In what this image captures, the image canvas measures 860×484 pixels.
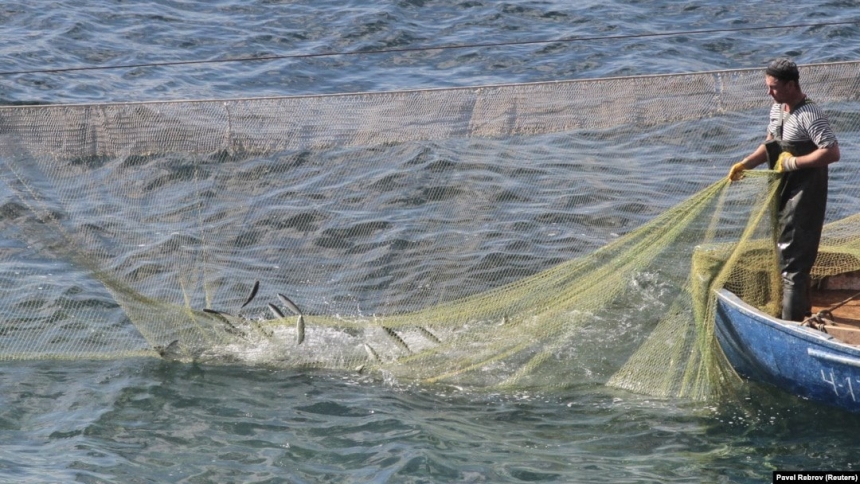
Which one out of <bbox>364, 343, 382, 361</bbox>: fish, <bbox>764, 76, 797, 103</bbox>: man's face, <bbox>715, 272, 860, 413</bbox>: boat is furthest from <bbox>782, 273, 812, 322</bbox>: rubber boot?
<bbox>364, 343, 382, 361</bbox>: fish

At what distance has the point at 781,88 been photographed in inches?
260

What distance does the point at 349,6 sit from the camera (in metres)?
18.5

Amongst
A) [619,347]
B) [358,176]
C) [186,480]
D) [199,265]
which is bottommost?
[186,480]

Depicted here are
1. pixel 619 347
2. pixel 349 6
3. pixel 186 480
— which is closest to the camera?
pixel 186 480

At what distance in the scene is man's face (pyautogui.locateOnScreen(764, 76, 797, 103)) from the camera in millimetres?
6582

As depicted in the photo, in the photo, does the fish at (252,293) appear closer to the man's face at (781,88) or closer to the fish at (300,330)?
the fish at (300,330)

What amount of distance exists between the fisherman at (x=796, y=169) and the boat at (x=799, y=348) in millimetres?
287

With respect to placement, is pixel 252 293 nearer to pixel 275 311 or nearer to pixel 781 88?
pixel 275 311

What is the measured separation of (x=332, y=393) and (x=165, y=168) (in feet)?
7.61

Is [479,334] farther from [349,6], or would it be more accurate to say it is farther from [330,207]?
[349,6]

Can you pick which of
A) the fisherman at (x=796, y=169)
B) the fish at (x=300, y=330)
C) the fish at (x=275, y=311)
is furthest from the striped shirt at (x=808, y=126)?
the fish at (x=275, y=311)

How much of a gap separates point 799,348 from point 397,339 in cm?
279

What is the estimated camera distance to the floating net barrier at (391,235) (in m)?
7.22

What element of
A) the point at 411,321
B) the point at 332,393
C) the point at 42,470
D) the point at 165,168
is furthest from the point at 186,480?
the point at 165,168
